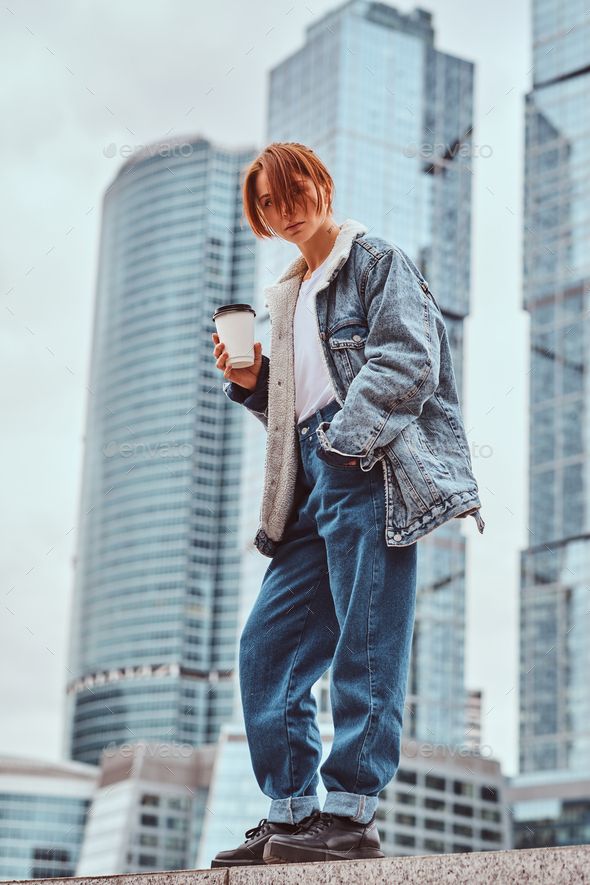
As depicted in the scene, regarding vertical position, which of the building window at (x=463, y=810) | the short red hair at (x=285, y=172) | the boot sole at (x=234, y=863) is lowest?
the boot sole at (x=234, y=863)

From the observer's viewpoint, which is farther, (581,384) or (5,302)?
(581,384)

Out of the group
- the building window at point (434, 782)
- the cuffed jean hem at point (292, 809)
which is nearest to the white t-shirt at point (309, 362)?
the cuffed jean hem at point (292, 809)

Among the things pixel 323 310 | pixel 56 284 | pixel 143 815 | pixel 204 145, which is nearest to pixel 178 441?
pixel 56 284

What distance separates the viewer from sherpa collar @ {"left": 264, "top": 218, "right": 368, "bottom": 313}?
9.75 ft

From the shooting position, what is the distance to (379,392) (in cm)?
272

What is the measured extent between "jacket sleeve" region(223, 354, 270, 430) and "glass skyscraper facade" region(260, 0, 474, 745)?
214 ft

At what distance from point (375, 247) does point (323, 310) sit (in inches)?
7.4

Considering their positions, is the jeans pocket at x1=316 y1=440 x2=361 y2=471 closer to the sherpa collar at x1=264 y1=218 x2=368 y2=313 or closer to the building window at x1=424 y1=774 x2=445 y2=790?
the sherpa collar at x1=264 y1=218 x2=368 y2=313

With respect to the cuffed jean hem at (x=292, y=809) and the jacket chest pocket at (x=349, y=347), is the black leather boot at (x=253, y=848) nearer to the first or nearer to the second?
the cuffed jean hem at (x=292, y=809)

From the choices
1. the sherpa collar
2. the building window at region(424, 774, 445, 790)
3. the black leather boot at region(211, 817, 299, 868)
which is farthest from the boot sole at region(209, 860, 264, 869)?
the building window at region(424, 774, 445, 790)

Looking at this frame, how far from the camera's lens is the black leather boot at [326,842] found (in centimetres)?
256

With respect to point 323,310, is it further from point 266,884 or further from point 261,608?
point 266,884

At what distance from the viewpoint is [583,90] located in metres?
85.2

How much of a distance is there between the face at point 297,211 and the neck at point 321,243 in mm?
49
